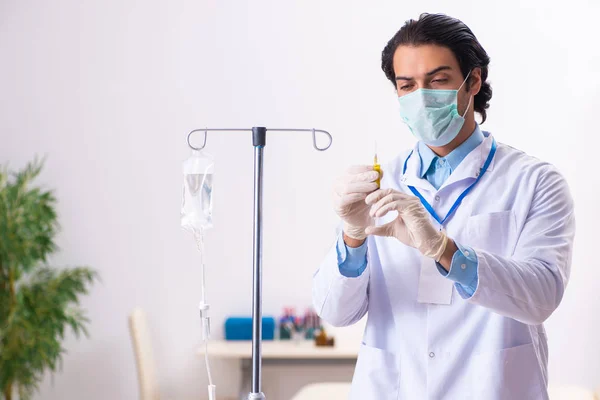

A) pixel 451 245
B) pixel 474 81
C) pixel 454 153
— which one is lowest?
pixel 451 245

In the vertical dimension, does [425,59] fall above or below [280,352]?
above

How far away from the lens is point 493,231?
1.51 m

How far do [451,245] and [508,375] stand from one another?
0.32 metres

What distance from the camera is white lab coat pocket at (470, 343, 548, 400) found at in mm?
1459

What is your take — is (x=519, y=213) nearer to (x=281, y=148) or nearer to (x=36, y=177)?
(x=281, y=148)

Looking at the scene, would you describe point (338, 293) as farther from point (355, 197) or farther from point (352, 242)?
point (355, 197)

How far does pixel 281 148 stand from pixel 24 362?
1.84 m

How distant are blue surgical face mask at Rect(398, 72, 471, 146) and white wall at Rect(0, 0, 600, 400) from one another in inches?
102

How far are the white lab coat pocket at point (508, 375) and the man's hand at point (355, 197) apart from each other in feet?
1.16

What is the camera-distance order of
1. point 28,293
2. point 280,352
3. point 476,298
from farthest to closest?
point 28,293
point 280,352
point 476,298

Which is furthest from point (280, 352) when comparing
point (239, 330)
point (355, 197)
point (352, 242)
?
point (355, 197)

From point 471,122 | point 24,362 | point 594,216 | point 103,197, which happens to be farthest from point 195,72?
point 471,122

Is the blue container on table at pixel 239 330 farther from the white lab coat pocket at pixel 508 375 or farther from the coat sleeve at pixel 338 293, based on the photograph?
the white lab coat pocket at pixel 508 375

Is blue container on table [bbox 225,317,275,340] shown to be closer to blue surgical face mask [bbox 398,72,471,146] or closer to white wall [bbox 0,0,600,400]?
white wall [bbox 0,0,600,400]
